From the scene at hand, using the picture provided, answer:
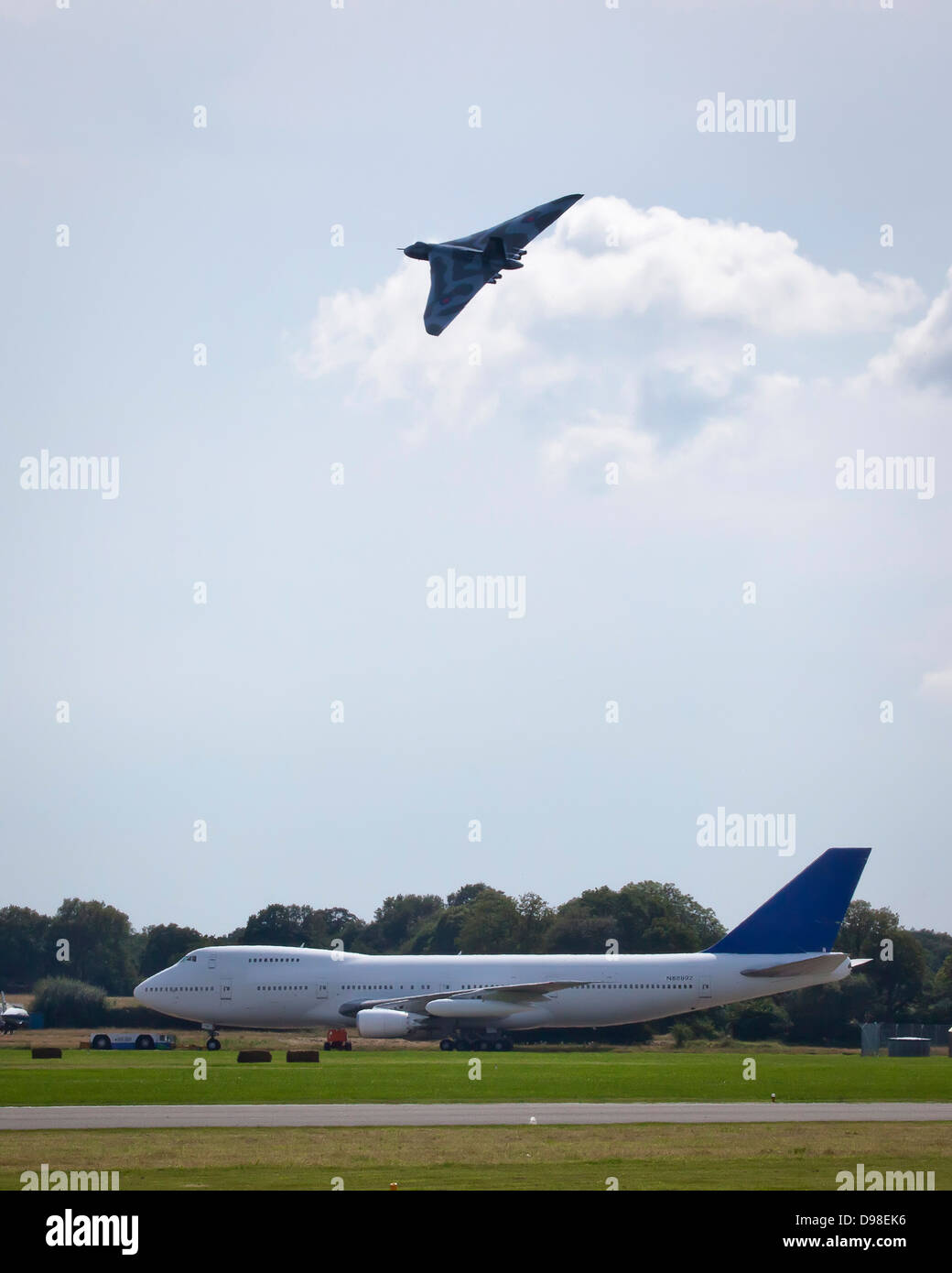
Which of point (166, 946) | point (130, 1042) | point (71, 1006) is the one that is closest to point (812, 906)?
point (130, 1042)

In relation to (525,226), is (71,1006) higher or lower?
lower

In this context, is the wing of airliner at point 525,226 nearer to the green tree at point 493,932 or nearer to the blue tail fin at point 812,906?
the blue tail fin at point 812,906

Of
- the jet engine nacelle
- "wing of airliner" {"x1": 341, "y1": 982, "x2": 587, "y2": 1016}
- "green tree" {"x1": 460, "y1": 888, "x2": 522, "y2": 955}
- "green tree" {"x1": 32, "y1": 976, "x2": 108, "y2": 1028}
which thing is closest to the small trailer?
"wing of airliner" {"x1": 341, "y1": 982, "x2": 587, "y2": 1016}

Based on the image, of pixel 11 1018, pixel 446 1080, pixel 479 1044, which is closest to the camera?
pixel 446 1080

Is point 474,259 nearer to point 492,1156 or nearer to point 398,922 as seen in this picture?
point 492,1156

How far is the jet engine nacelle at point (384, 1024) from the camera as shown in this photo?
45.4 m

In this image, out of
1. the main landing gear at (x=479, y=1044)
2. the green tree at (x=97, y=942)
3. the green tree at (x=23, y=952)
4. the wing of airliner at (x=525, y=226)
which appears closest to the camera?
the wing of airliner at (x=525, y=226)

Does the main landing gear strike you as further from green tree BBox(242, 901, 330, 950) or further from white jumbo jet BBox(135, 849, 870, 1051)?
green tree BBox(242, 901, 330, 950)

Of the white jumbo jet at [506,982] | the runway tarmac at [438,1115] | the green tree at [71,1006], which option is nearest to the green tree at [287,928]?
the green tree at [71,1006]

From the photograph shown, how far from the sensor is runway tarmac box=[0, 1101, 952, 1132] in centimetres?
2136

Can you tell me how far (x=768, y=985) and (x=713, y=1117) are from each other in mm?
24374

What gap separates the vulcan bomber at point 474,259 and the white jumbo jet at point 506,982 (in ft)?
97.1

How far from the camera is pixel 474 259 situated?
20656 millimetres

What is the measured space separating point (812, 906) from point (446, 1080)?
1842 centimetres
